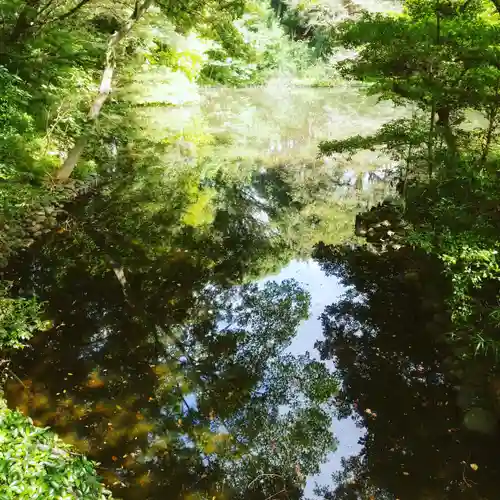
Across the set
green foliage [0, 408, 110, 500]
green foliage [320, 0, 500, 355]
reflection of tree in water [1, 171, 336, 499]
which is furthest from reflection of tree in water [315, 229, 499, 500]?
green foliage [0, 408, 110, 500]

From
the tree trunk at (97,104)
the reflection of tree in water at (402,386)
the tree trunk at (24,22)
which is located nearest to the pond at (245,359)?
the reflection of tree in water at (402,386)

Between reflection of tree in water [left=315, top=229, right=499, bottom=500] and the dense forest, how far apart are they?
0.03m

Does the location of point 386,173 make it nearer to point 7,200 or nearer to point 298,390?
point 298,390

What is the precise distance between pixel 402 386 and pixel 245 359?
7.57 feet

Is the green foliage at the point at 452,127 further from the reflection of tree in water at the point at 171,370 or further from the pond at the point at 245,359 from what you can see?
the reflection of tree in water at the point at 171,370

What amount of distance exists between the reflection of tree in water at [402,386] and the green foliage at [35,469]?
125 inches

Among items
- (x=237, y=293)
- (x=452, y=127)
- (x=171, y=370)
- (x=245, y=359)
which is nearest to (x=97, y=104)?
(x=237, y=293)

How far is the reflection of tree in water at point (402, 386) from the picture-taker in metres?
5.15

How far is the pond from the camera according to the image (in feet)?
17.3

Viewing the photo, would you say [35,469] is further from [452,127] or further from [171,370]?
[452,127]

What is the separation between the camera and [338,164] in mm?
18016

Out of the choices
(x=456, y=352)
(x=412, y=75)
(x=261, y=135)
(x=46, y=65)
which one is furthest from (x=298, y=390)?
(x=261, y=135)

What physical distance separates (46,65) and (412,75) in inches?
277

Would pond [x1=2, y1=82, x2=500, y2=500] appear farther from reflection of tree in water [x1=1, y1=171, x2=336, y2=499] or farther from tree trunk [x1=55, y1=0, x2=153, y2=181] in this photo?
tree trunk [x1=55, y1=0, x2=153, y2=181]
